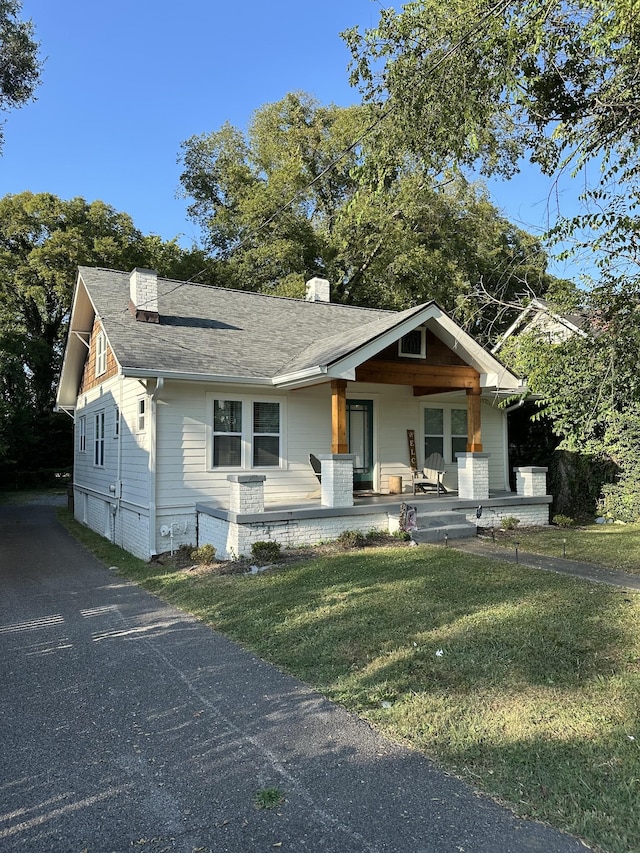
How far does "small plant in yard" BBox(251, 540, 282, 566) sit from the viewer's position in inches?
351

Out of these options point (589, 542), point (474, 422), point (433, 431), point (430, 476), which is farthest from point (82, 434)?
point (589, 542)

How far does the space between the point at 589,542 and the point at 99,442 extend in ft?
39.1

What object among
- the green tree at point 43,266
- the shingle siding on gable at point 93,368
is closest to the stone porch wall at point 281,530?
the shingle siding on gable at point 93,368

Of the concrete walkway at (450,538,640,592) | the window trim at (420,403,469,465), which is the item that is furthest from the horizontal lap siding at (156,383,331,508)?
the window trim at (420,403,469,465)

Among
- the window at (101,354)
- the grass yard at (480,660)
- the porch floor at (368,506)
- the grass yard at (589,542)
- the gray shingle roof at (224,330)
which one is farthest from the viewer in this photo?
the window at (101,354)

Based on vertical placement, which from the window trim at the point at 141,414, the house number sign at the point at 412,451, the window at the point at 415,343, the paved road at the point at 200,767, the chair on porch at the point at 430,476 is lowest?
the paved road at the point at 200,767

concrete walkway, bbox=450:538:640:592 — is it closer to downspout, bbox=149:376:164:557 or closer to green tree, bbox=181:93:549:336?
downspout, bbox=149:376:164:557

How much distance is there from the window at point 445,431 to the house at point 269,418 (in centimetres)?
4

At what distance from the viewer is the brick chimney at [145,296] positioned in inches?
471

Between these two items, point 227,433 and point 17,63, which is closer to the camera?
point 227,433

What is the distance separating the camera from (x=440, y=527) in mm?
10523

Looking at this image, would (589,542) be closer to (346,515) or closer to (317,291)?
(346,515)

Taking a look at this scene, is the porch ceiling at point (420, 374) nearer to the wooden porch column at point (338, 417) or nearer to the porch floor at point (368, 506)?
the wooden porch column at point (338, 417)

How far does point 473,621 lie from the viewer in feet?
18.3
